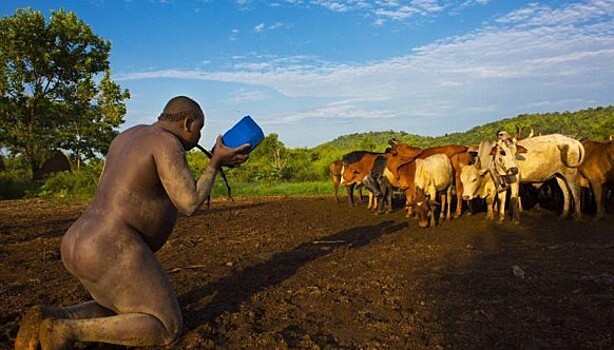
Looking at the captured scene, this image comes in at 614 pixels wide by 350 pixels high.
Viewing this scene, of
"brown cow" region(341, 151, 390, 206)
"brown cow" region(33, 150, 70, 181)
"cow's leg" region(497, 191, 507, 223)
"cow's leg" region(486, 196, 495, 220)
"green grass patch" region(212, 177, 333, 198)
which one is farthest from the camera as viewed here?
"brown cow" region(33, 150, 70, 181)

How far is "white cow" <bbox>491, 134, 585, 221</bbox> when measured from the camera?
1222 centimetres

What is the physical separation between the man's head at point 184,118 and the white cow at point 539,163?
944cm

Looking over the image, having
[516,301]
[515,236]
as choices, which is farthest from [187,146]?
[515,236]

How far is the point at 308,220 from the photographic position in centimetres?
1323

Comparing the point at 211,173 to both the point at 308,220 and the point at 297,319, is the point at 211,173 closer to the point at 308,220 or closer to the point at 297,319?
the point at 297,319

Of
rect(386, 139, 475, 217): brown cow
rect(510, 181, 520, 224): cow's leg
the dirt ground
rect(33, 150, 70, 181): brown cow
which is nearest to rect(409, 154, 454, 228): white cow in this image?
rect(386, 139, 475, 217): brown cow

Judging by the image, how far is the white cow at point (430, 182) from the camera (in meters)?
11.5

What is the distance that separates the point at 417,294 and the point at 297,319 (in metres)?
1.53

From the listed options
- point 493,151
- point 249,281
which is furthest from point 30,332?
point 493,151

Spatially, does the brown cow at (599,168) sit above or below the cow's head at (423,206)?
above

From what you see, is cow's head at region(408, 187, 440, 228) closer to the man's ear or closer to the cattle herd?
the cattle herd

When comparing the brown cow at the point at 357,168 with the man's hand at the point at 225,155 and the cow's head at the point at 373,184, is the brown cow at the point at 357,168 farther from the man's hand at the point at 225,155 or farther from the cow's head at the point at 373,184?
the man's hand at the point at 225,155

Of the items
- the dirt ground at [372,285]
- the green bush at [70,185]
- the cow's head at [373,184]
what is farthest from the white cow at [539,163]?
the green bush at [70,185]

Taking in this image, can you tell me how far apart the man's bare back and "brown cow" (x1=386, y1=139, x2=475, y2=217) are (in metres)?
9.15
